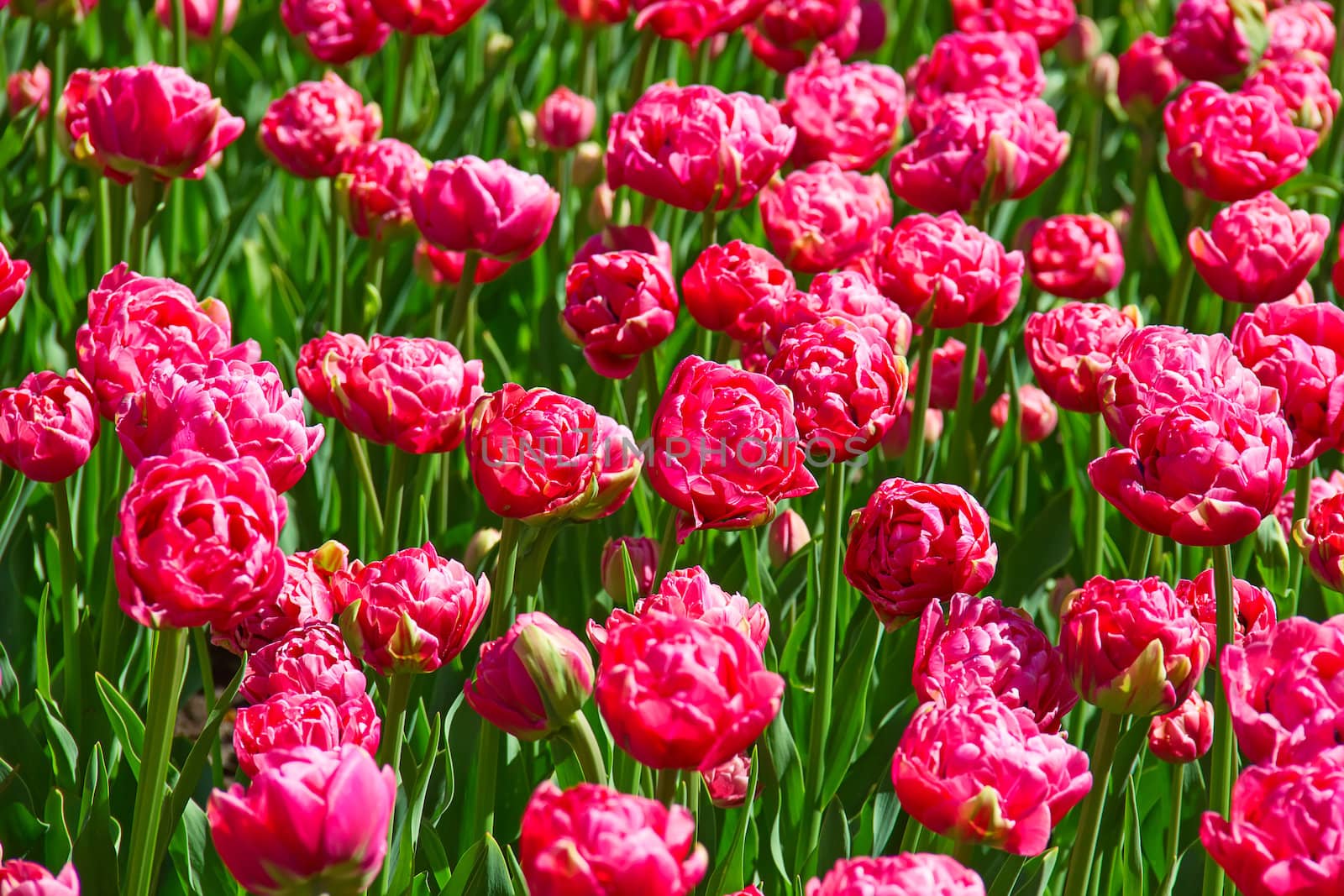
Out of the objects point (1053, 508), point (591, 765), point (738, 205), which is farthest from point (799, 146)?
point (591, 765)

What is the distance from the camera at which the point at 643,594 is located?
1519 millimetres

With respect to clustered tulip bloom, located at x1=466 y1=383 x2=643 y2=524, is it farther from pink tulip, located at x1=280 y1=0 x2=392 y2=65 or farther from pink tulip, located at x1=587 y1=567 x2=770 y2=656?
Result: pink tulip, located at x1=280 y1=0 x2=392 y2=65

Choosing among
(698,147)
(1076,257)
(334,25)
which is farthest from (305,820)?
(334,25)

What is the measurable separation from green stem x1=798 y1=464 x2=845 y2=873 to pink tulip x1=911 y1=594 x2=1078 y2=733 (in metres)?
0.22

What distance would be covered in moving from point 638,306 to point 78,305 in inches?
34.8

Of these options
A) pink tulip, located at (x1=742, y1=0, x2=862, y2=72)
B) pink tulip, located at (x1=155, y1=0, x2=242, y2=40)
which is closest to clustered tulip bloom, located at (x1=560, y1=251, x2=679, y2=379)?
pink tulip, located at (x1=742, y1=0, x2=862, y2=72)

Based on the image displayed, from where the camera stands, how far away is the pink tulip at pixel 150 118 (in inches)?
68.4

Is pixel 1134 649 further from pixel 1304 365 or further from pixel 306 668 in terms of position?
pixel 306 668

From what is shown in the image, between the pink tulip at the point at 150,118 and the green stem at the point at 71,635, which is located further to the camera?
the pink tulip at the point at 150,118

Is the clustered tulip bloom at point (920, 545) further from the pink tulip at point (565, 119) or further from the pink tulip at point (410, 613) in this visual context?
the pink tulip at point (565, 119)

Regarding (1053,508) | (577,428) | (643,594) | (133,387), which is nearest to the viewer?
(577,428)

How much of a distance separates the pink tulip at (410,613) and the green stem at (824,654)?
33cm

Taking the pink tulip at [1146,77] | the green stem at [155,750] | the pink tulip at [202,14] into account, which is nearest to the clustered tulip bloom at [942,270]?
the green stem at [155,750]

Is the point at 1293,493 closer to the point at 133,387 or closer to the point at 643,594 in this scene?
the point at 643,594
